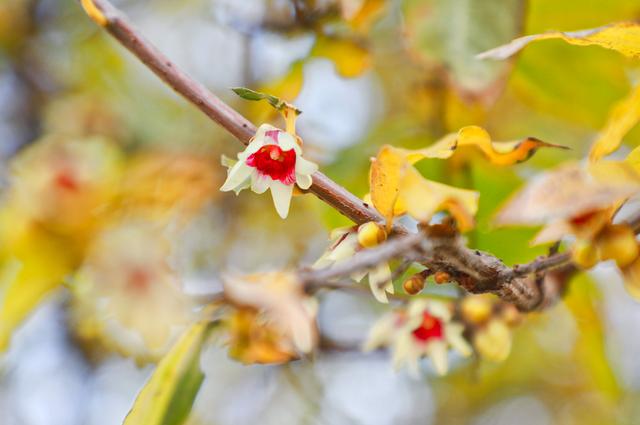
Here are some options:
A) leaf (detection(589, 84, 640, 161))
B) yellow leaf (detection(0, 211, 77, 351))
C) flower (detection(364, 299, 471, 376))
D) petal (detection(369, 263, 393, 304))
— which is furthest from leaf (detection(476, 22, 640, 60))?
yellow leaf (detection(0, 211, 77, 351))

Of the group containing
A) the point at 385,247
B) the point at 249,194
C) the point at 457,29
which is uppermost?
the point at 249,194

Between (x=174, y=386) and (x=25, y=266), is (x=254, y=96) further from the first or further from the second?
(x=25, y=266)

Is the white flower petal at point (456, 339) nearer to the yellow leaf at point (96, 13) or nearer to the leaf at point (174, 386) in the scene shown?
the leaf at point (174, 386)

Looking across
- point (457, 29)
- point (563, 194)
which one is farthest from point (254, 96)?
point (457, 29)

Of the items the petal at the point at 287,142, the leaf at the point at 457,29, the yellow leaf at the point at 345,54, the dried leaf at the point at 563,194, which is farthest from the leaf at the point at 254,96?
the yellow leaf at the point at 345,54

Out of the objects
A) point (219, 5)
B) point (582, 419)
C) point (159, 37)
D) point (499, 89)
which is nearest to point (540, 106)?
point (499, 89)

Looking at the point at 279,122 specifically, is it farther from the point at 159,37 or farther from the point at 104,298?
the point at 159,37
